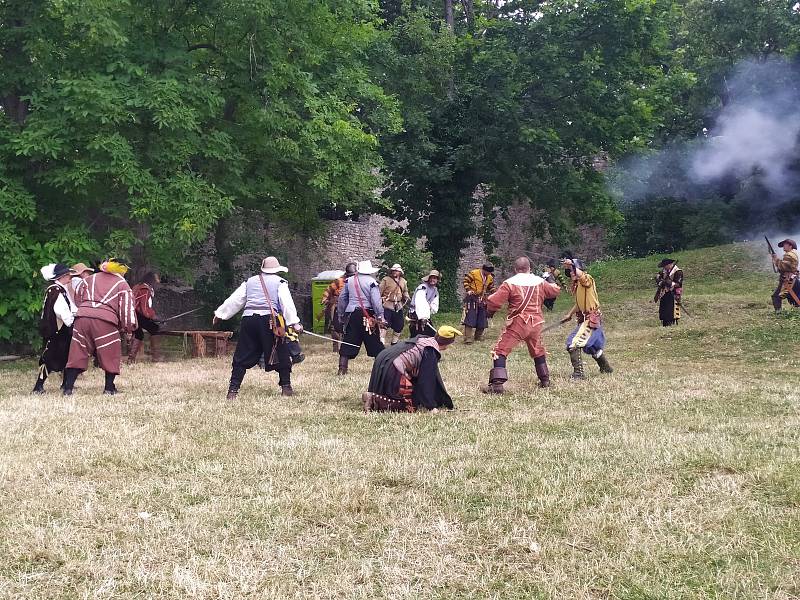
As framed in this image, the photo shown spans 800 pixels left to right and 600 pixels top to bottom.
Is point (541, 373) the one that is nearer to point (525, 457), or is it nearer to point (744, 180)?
point (525, 457)

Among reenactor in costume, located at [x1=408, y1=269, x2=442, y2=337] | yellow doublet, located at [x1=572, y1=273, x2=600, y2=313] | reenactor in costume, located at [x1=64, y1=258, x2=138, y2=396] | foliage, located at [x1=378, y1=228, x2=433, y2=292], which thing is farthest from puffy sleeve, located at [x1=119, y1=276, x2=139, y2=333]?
foliage, located at [x1=378, y1=228, x2=433, y2=292]

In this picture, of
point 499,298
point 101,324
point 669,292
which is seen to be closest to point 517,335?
point 499,298

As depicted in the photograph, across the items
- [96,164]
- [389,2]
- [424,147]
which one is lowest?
[96,164]

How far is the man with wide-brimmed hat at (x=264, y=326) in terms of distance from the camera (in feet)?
29.5

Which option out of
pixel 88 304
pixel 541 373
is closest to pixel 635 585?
pixel 541 373

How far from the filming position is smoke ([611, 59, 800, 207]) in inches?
1064

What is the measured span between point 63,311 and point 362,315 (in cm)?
A: 395

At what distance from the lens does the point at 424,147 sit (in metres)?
20.6

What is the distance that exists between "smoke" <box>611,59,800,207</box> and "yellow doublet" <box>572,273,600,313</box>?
1454cm

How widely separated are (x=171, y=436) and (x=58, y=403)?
268cm

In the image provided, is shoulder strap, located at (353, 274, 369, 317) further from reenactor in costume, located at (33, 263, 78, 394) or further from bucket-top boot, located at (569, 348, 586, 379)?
reenactor in costume, located at (33, 263, 78, 394)

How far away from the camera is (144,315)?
43.5 ft

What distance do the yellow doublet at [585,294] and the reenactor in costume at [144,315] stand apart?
6.68 m

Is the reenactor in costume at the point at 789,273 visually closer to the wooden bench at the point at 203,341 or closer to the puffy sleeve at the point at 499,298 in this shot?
the puffy sleeve at the point at 499,298
